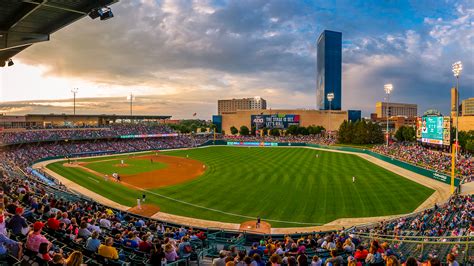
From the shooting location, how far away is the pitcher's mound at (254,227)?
61.2 feet

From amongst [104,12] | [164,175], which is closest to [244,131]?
[164,175]

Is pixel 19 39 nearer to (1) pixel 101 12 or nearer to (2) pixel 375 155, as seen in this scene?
(1) pixel 101 12

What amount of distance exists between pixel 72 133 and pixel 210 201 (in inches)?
1935

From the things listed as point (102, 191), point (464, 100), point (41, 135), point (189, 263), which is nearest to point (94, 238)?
point (189, 263)

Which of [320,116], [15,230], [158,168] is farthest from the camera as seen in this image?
[320,116]

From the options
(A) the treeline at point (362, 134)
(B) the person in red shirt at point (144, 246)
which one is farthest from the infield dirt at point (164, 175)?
(A) the treeline at point (362, 134)

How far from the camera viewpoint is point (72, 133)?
61.0 m

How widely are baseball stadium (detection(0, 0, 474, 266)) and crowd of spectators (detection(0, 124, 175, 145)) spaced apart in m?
0.36

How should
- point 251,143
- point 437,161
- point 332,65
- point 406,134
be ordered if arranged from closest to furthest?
point 437,161, point 406,134, point 251,143, point 332,65

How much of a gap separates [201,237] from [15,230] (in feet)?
22.6

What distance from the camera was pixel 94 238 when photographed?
7449 mm

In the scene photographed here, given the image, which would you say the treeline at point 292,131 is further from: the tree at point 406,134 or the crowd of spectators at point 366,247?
the crowd of spectators at point 366,247

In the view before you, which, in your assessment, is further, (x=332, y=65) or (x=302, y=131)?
(x=332, y=65)

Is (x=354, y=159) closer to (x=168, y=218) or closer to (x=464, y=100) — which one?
(x=168, y=218)
